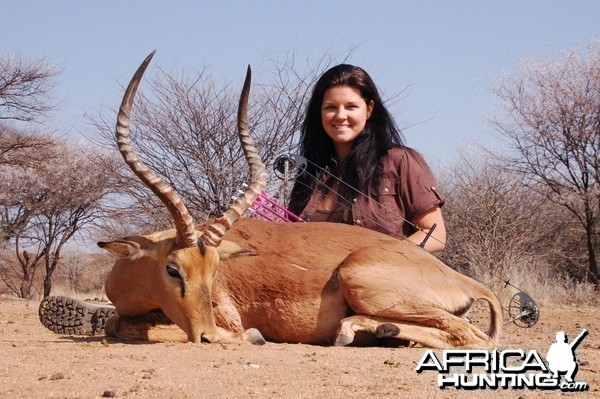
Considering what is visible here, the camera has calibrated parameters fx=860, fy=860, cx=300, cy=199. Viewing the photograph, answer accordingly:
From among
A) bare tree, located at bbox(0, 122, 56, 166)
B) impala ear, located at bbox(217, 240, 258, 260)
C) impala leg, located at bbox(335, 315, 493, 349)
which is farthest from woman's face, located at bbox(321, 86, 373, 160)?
bare tree, located at bbox(0, 122, 56, 166)

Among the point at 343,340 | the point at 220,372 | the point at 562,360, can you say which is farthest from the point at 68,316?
the point at 562,360

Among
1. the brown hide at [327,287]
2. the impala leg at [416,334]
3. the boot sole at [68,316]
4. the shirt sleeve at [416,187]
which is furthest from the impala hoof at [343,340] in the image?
the boot sole at [68,316]

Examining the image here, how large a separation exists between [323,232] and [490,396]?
277 centimetres

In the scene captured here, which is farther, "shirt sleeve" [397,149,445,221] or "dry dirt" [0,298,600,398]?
"shirt sleeve" [397,149,445,221]

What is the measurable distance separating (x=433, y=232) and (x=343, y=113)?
4.32 feet

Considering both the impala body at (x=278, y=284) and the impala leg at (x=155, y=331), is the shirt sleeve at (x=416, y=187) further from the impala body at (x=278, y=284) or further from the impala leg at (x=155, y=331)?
the impala leg at (x=155, y=331)

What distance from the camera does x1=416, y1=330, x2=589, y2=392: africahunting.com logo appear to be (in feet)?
14.5

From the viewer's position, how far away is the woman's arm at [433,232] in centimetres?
727

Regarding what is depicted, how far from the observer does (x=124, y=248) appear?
6.43 meters

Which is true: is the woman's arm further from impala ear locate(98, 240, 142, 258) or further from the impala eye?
impala ear locate(98, 240, 142, 258)

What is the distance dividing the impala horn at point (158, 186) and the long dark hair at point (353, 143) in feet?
6.30

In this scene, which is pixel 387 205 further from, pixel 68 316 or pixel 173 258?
pixel 68 316

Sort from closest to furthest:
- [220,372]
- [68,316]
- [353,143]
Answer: [220,372], [68,316], [353,143]

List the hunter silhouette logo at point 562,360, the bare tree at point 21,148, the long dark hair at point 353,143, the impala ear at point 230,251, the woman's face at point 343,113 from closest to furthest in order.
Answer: the hunter silhouette logo at point 562,360
the impala ear at point 230,251
the long dark hair at point 353,143
the woman's face at point 343,113
the bare tree at point 21,148
